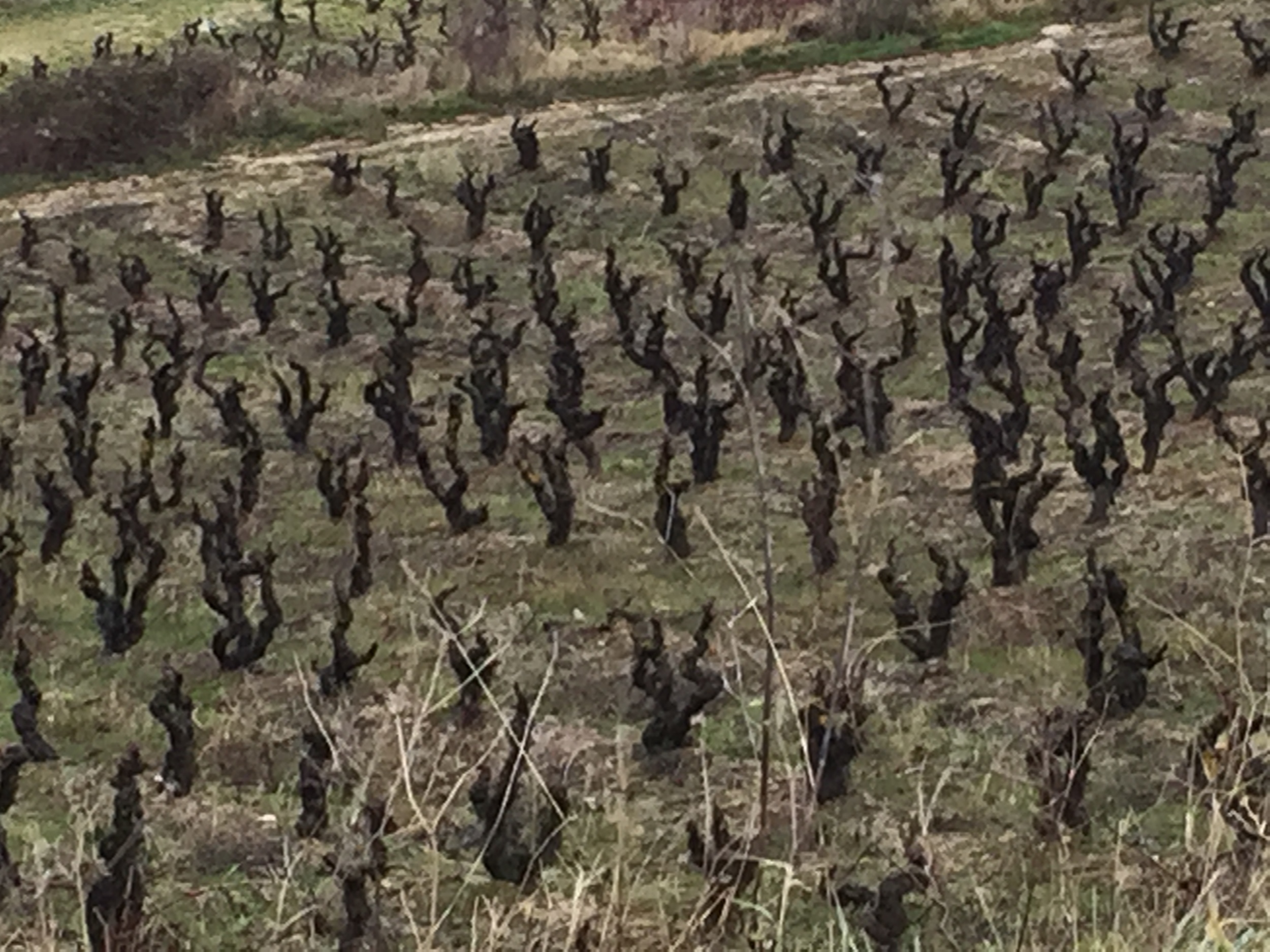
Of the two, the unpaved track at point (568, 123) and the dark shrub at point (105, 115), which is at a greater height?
the dark shrub at point (105, 115)

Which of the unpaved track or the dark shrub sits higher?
the dark shrub

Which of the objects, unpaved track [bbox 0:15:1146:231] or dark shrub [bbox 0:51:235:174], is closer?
unpaved track [bbox 0:15:1146:231]

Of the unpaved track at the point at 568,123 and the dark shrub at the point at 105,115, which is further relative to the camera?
the dark shrub at the point at 105,115

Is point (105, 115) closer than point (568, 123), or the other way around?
point (568, 123)

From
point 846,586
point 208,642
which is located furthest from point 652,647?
point 208,642

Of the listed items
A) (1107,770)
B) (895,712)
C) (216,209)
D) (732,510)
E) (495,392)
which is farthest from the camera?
(216,209)

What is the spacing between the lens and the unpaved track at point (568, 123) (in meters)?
16.3

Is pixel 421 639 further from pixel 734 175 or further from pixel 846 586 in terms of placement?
pixel 734 175

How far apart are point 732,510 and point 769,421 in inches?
65.9

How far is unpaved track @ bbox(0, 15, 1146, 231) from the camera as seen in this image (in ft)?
53.5

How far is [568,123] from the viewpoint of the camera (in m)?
17.2

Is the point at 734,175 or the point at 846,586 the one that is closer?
the point at 846,586

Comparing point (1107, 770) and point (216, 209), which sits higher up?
point (216, 209)

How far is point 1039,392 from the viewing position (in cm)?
1030
